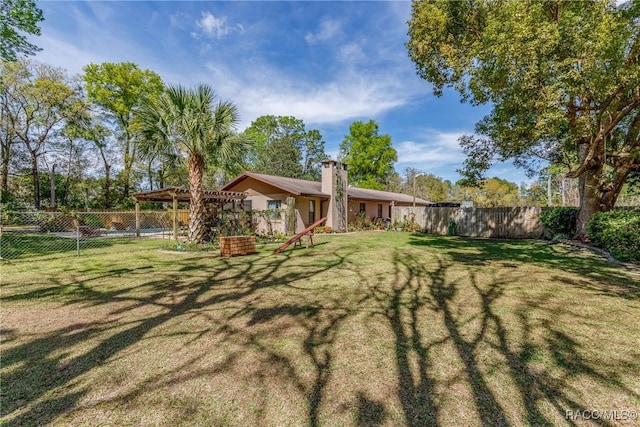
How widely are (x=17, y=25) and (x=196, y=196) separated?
11039 mm

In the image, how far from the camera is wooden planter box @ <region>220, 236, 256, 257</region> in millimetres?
9836

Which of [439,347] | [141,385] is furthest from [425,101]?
[141,385]

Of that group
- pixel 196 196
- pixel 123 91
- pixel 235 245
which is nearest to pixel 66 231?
pixel 123 91

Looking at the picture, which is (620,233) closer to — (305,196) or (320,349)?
(320,349)

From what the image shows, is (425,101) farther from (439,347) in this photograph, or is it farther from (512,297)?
(439,347)

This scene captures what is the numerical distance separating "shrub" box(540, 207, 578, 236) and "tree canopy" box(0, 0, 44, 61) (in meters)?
25.2

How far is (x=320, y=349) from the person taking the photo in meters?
3.49

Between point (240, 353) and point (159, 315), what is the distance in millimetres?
2007

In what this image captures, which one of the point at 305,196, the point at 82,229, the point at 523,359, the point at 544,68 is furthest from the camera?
the point at 305,196

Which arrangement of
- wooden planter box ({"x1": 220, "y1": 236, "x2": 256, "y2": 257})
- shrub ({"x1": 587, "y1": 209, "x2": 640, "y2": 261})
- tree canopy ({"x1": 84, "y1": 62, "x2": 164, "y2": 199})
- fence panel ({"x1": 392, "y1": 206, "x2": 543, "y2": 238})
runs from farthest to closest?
tree canopy ({"x1": 84, "y1": 62, "x2": 164, "y2": 199})
fence panel ({"x1": 392, "y1": 206, "x2": 543, "y2": 238})
wooden planter box ({"x1": 220, "y1": 236, "x2": 256, "y2": 257})
shrub ({"x1": 587, "y1": 209, "x2": 640, "y2": 261})

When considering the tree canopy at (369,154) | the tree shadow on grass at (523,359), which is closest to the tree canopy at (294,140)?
the tree canopy at (369,154)

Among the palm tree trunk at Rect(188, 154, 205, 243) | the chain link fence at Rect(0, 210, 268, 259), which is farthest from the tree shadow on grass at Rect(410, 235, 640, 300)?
the chain link fence at Rect(0, 210, 268, 259)

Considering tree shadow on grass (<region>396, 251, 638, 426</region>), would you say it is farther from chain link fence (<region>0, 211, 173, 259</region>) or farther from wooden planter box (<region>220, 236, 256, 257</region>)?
chain link fence (<region>0, 211, 173, 259</region>)

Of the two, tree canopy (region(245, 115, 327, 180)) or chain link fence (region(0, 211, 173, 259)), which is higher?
tree canopy (region(245, 115, 327, 180))
